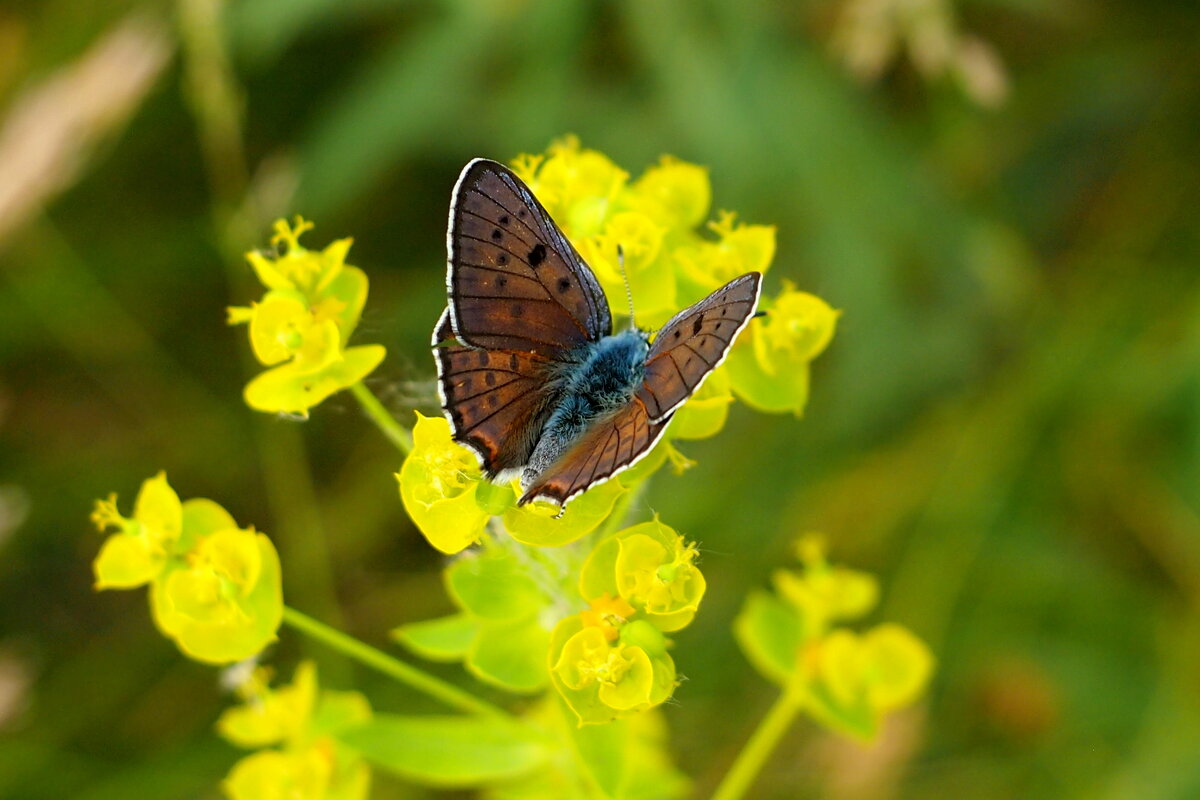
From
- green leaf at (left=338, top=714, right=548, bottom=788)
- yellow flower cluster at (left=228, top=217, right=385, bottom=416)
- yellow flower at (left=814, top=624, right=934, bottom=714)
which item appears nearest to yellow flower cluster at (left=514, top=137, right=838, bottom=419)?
yellow flower cluster at (left=228, top=217, right=385, bottom=416)

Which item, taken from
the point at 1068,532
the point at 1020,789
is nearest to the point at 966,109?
the point at 1068,532

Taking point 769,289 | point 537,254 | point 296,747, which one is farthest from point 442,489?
point 769,289

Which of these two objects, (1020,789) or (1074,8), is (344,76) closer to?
(1074,8)

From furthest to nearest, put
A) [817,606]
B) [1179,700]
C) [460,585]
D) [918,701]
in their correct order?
[918,701] < [1179,700] < [817,606] < [460,585]

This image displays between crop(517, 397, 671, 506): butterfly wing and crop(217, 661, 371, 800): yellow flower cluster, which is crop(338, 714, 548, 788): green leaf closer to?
crop(217, 661, 371, 800): yellow flower cluster

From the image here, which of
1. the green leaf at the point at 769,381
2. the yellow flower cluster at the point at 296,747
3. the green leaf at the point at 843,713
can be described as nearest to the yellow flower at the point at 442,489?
the green leaf at the point at 769,381

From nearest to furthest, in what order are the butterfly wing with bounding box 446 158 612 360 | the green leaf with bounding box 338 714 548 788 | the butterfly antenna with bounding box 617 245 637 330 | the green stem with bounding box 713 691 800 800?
the butterfly wing with bounding box 446 158 612 360, the butterfly antenna with bounding box 617 245 637 330, the green leaf with bounding box 338 714 548 788, the green stem with bounding box 713 691 800 800

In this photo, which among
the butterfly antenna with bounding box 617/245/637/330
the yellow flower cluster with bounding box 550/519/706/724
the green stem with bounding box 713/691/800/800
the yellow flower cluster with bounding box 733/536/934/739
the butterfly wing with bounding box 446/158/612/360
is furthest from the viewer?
the yellow flower cluster with bounding box 733/536/934/739
